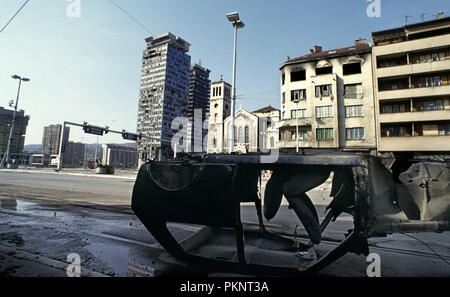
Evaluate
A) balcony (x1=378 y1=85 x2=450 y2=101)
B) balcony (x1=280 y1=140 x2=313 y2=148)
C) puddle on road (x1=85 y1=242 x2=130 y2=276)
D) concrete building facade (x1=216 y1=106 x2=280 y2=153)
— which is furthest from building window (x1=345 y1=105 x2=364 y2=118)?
puddle on road (x1=85 y1=242 x2=130 y2=276)

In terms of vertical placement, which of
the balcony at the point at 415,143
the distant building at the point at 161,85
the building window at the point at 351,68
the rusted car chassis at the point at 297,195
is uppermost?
the distant building at the point at 161,85

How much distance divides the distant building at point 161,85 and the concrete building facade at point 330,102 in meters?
85.8

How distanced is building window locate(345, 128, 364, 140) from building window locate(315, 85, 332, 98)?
19.8 feet

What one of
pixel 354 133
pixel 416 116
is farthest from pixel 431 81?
pixel 354 133

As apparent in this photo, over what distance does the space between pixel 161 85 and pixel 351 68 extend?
9837 cm

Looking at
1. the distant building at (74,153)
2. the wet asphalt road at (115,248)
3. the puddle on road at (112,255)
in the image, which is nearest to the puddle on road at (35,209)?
the wet asphalt road at (115,248)

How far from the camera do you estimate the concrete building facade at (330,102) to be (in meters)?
30.1

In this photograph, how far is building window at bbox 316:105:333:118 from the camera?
3156 centimetres

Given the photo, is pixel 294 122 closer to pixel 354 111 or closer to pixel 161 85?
pixel 354 111

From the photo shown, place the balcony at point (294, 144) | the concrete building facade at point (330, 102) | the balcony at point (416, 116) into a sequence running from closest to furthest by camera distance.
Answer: the balcony at point (416, 116) → the concrete building facade at point (330, 102) → the balcony at point (294, 144)

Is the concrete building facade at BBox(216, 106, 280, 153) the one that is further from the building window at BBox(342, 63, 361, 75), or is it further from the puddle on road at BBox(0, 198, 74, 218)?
the puddle on road at BBox(0, 198, 74, 218)

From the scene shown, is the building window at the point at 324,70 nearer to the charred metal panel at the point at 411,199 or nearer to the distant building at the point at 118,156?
the charred metal panel at the point at 411,199

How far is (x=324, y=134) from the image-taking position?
31469mm
